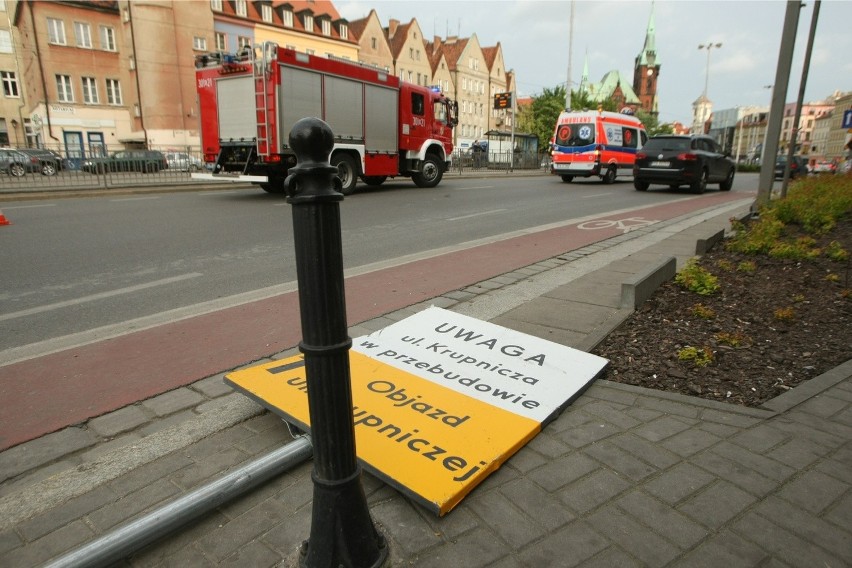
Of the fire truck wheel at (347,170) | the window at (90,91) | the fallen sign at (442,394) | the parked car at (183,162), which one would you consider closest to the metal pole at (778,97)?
the fallen sign at (442,394)

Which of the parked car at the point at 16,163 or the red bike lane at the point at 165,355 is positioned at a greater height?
the parked car at the point at 16,163

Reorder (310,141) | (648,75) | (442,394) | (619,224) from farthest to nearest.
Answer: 1. (648,75)
2. (619,224)
3. (442,394)
4. (310,141)

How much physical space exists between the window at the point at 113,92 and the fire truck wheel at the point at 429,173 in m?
34.4

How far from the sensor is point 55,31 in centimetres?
3834

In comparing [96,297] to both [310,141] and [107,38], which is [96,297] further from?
[107,38]

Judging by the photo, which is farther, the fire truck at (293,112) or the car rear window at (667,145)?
the car rear window at (667,145)

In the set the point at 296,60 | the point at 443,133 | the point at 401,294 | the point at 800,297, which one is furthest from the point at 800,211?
the point at 443,133

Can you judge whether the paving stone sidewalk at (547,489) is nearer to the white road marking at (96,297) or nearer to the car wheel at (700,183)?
the white road marking at (96,297)

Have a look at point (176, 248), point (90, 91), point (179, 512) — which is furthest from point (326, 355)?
point (90, 91)

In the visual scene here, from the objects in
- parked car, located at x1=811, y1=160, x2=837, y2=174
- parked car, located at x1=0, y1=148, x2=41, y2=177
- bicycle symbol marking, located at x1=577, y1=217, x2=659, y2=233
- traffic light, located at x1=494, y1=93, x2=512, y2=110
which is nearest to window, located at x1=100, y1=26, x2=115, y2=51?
traffic light, located at x1=494, y1=93, x2=512, y2=110

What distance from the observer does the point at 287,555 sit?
1704 mm

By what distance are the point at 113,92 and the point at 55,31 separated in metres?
5.06

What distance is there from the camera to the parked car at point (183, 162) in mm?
18859

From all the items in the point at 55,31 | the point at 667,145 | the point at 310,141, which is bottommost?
the point at 310,141
